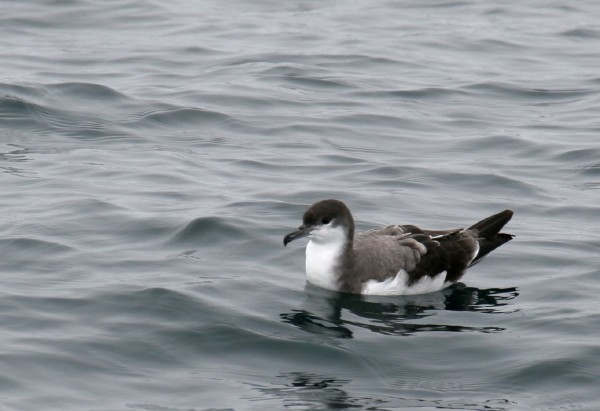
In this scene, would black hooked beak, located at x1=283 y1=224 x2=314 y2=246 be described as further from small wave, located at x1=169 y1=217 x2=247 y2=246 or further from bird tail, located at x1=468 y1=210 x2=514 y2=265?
bird tail, located at x1=468 y1=210 x2=514 y2=265

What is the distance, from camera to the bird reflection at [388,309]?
9.45 metres

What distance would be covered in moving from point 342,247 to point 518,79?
9159mm

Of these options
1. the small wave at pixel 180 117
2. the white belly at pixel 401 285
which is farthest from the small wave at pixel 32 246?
the small wave at pixel 180 117

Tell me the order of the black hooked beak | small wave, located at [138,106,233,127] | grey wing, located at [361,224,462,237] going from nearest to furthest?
the black hooked beak, grey wing, located at [361,224,462,237], small wave, located at [138,106,233,127]

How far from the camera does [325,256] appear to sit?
10.3 m

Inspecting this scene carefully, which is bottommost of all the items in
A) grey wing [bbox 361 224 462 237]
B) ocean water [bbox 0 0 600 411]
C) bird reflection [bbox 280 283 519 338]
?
bird reflection [bbox 280 283 519 338]

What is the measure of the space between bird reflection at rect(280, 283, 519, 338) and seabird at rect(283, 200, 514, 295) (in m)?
0.09

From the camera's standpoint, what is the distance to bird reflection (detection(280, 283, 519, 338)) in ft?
31.0

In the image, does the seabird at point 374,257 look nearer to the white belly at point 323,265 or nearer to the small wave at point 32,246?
the white belly at point 323,265

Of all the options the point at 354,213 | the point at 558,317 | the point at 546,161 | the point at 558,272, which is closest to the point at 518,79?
the point at 546,161

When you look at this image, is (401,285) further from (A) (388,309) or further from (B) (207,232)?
(B) (207,232)

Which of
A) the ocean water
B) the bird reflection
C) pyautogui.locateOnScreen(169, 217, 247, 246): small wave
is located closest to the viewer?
the ocean water

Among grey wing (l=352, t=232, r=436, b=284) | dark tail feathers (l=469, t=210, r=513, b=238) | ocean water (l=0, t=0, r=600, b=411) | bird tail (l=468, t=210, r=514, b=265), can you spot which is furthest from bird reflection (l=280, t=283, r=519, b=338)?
dark tail feathers (l=469, t=210, r=513, b=238)

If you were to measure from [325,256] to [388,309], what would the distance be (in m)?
0.66
